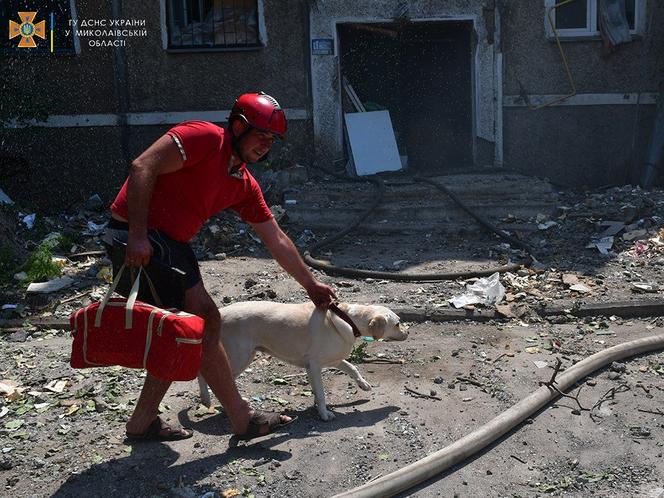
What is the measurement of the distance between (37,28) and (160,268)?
33.5 feet

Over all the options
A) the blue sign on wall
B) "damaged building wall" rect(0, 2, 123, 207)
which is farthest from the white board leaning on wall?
"damaged building wall" rect(0, 2, 123, 207)

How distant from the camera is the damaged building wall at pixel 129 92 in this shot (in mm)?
12812

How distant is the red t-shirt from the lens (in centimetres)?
428

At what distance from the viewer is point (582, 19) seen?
43.3 ft

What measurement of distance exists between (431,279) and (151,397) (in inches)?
172

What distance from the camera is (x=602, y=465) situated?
4680 mm

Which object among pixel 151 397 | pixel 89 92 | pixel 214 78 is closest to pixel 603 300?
pixel 151 397

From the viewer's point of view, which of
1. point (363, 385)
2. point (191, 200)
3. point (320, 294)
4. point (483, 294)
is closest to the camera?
point (191, 200)

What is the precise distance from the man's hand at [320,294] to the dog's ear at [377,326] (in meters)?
0.34

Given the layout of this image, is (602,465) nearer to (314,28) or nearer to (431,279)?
(431,279)

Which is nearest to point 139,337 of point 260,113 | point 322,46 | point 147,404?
point 147,404

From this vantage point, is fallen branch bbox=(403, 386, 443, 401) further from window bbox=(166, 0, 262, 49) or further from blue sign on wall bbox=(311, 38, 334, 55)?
window bbox=(166, 0, 262, 49)

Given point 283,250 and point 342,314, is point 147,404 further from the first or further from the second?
point 342,314

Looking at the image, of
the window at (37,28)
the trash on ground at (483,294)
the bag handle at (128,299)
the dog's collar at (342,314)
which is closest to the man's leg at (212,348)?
the bag handle at (128,299)
